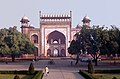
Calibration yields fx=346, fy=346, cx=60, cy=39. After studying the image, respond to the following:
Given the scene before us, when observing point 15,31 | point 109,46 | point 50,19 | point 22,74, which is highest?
point 50,19

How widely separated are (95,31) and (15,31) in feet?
52.9

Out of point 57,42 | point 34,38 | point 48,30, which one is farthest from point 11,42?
point 57,42

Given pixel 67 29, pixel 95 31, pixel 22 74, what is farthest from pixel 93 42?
pixel 67 29

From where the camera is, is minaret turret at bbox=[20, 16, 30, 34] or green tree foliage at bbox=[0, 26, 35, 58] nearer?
green tree foliage at bbox=[0, 26, 35, 58]

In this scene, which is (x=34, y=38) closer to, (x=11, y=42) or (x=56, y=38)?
Answer: (x=56, y=38)

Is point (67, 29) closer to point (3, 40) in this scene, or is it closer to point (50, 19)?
point (50, 19)

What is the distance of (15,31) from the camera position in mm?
49188

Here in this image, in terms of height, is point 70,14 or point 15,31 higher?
point 70,14

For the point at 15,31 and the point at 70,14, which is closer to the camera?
the point at 15,31

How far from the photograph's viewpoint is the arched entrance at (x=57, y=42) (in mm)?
69394

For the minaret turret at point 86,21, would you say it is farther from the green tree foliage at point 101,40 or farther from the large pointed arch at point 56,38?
the green tree foliage at point 101,40

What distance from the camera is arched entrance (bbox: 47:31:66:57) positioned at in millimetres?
69394

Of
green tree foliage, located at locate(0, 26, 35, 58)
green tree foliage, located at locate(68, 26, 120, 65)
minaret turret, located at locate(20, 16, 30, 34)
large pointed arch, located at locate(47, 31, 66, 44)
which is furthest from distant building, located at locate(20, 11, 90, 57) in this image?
green tree foliage, located at locate(68, 26, 120, 65)

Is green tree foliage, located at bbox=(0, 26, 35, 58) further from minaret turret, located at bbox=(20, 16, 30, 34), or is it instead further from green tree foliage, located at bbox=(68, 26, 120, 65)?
minaret turret, located at bbox=(20, 16, 30, 34)
